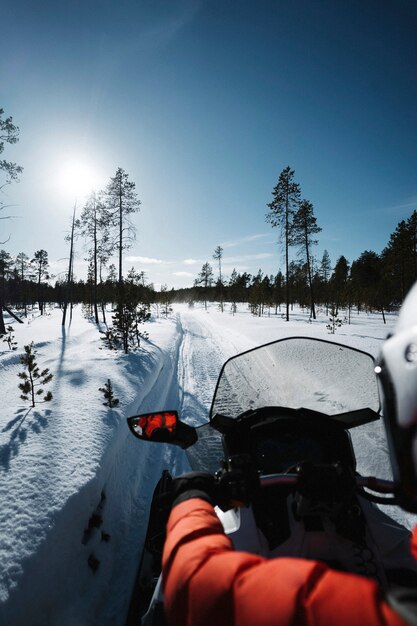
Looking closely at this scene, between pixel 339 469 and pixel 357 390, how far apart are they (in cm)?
98

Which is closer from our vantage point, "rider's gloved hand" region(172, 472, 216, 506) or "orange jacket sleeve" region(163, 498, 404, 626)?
"orange jacket sleeve" region(163, 498, 404, 626)

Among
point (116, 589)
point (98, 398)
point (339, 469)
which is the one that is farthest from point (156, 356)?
point (339, 469)

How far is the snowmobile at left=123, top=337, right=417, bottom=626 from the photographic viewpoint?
115cm

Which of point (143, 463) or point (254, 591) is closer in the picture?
point (254, 591)

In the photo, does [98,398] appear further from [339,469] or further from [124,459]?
[339,469]

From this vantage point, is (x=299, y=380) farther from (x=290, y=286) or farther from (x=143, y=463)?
(x=290, y=286)

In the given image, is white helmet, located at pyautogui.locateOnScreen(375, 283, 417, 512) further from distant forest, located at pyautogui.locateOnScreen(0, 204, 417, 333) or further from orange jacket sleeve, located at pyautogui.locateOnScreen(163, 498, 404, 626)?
distant forest, located at pyautogui.locateOnScreen(0, 204, 417, 333)

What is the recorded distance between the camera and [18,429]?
12.1ft

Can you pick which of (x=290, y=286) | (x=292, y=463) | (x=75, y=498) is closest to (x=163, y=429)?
(x=292, y=463)

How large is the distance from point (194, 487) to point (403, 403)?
2.77 feet

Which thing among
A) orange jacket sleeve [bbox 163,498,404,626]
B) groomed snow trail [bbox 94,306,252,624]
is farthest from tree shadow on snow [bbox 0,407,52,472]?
orange jacket sleeve [bbox 163,498,404,626]

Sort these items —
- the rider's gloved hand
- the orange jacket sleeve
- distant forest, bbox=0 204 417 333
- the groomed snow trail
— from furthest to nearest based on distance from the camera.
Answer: distant forest, bbox=0 204 417 333, the groomed snow trail, the rider's gloved hand, the orange jacket sleeve

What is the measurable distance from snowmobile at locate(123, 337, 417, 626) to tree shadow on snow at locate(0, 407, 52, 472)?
1790 millimetres

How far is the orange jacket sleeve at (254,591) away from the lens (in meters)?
0.57
